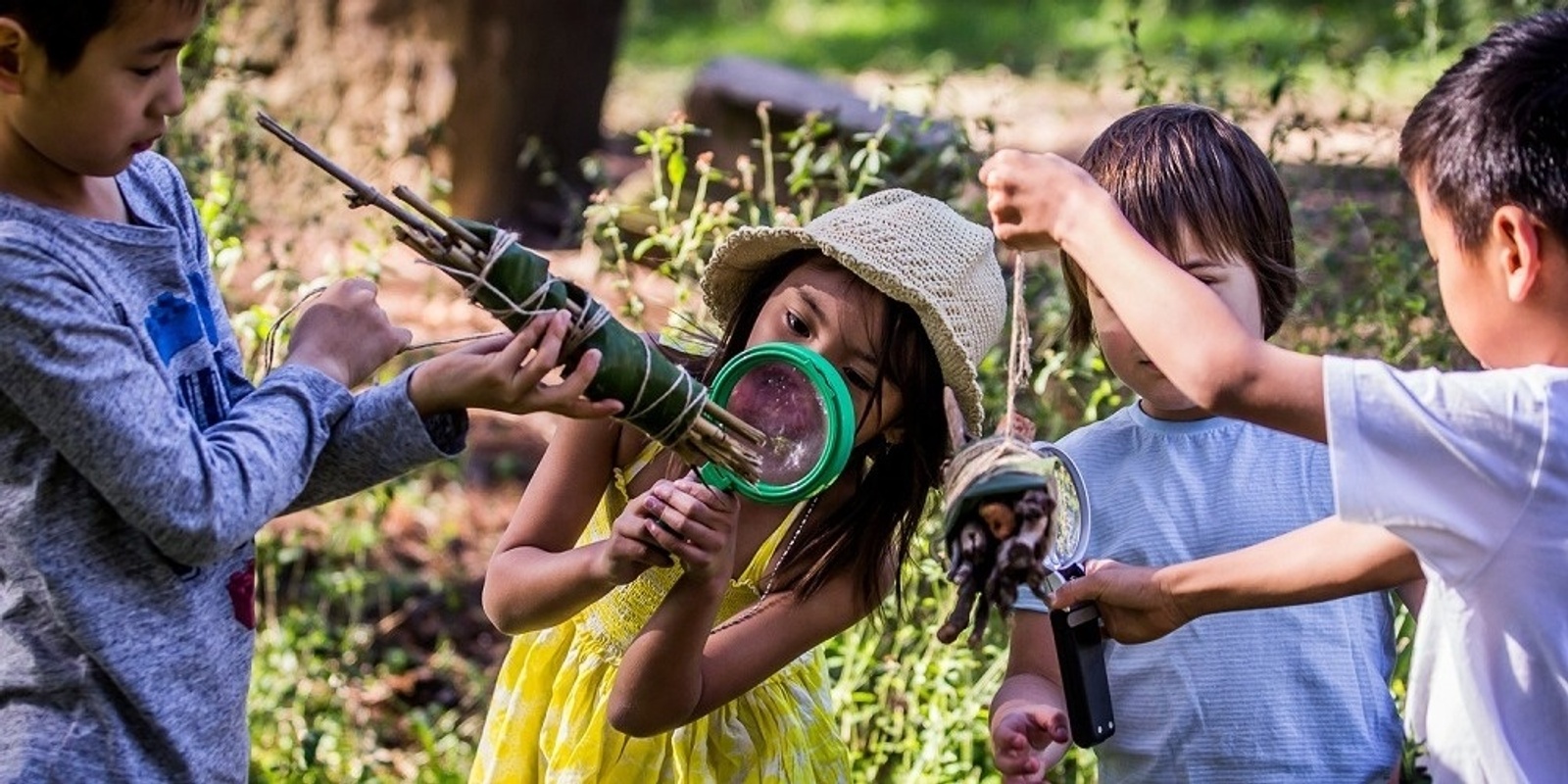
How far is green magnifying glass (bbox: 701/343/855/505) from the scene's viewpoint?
97.6 inches

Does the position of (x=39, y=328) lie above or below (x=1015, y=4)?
above

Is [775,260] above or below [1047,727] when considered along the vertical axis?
above

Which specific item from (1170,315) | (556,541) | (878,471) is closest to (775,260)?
(878,471)

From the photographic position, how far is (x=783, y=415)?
2537 mm

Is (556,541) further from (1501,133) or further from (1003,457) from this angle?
(1501,133)

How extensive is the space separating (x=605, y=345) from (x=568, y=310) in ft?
0.19

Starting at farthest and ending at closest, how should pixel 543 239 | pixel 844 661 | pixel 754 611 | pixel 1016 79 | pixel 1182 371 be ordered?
pixel 1016 79 → pixel 543 239 → pixel 844 661 → pixel 754 611 → pixel 1182 371

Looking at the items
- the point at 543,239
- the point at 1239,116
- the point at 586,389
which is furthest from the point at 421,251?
the point at 543,239

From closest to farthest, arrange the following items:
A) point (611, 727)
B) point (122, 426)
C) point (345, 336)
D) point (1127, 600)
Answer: point (122, 426), point (345, 336), point (1127, 600), point (611, 727)

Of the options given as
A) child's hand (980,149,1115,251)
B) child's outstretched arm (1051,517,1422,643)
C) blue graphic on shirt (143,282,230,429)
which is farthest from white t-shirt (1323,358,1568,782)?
blue graphic on shirt (143,282,230,429)

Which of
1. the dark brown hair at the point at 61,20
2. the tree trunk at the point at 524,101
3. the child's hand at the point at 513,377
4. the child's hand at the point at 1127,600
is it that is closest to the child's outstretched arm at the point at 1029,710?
the child's hand at the point at 1127,600

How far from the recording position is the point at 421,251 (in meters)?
2.21

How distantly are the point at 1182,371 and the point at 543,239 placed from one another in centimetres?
553

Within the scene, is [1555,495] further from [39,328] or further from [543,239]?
[543,239]
